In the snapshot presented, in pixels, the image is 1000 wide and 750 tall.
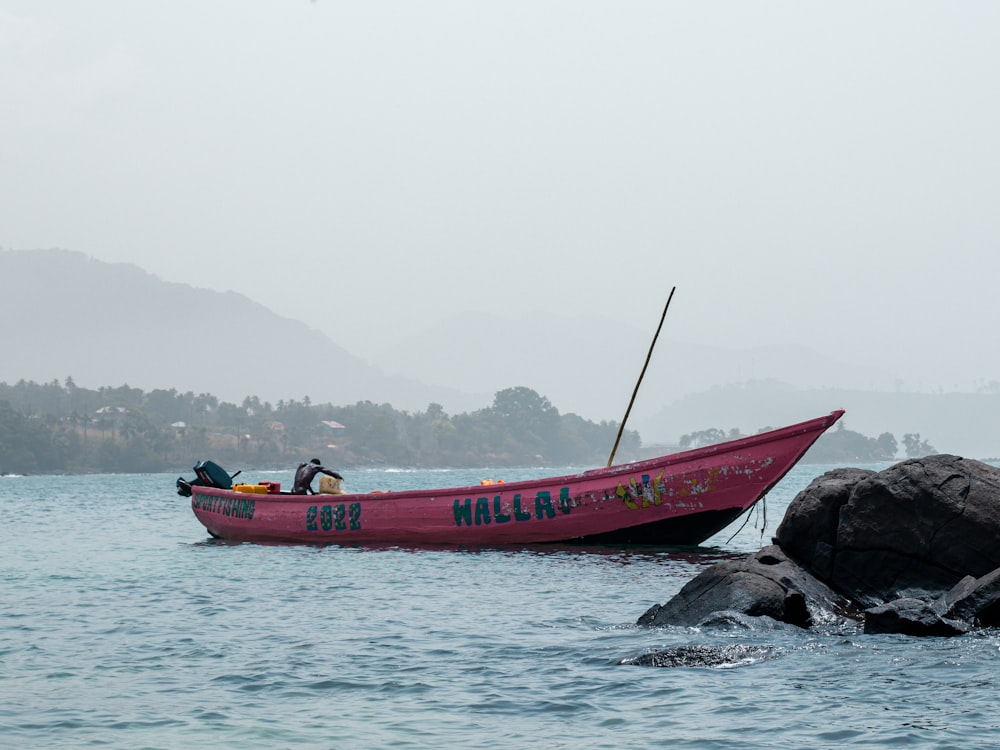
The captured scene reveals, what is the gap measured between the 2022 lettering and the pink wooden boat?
0.02 meters

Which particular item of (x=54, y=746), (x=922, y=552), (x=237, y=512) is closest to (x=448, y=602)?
(x=922, y=552)

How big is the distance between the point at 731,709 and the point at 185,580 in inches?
568

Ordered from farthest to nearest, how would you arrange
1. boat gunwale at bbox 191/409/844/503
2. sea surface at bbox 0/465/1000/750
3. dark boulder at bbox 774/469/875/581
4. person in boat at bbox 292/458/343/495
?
person in boat at bbox 292/458/343/495
boat gunwale at bbox 191/409/844/503
dark boulder at bbox 774/469/875/581
sea surface at bbox 0/465/1000/750

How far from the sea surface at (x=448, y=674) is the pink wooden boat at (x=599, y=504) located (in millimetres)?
3396

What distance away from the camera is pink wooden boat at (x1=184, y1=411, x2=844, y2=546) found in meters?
22.9

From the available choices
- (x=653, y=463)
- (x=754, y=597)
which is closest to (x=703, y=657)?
(x=754, y=597)

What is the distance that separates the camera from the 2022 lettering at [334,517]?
86.8ft

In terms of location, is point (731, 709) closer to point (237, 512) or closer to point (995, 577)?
point (995, 577)

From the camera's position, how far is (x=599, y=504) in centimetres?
2358

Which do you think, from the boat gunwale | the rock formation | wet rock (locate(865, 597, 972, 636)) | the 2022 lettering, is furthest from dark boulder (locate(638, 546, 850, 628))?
the 2022 lettering

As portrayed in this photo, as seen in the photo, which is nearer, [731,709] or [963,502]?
[731,709]

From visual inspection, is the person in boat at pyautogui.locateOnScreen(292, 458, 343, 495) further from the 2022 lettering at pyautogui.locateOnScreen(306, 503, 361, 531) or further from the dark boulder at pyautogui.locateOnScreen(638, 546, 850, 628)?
the dark boulder at pyautogui.locateOnScreen(638, 546, 850, 628)

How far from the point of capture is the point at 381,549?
1004 inches

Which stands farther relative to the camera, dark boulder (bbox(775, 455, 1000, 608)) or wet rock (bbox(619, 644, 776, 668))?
dark boulder (bbox(775, 455, 1000, 608))
